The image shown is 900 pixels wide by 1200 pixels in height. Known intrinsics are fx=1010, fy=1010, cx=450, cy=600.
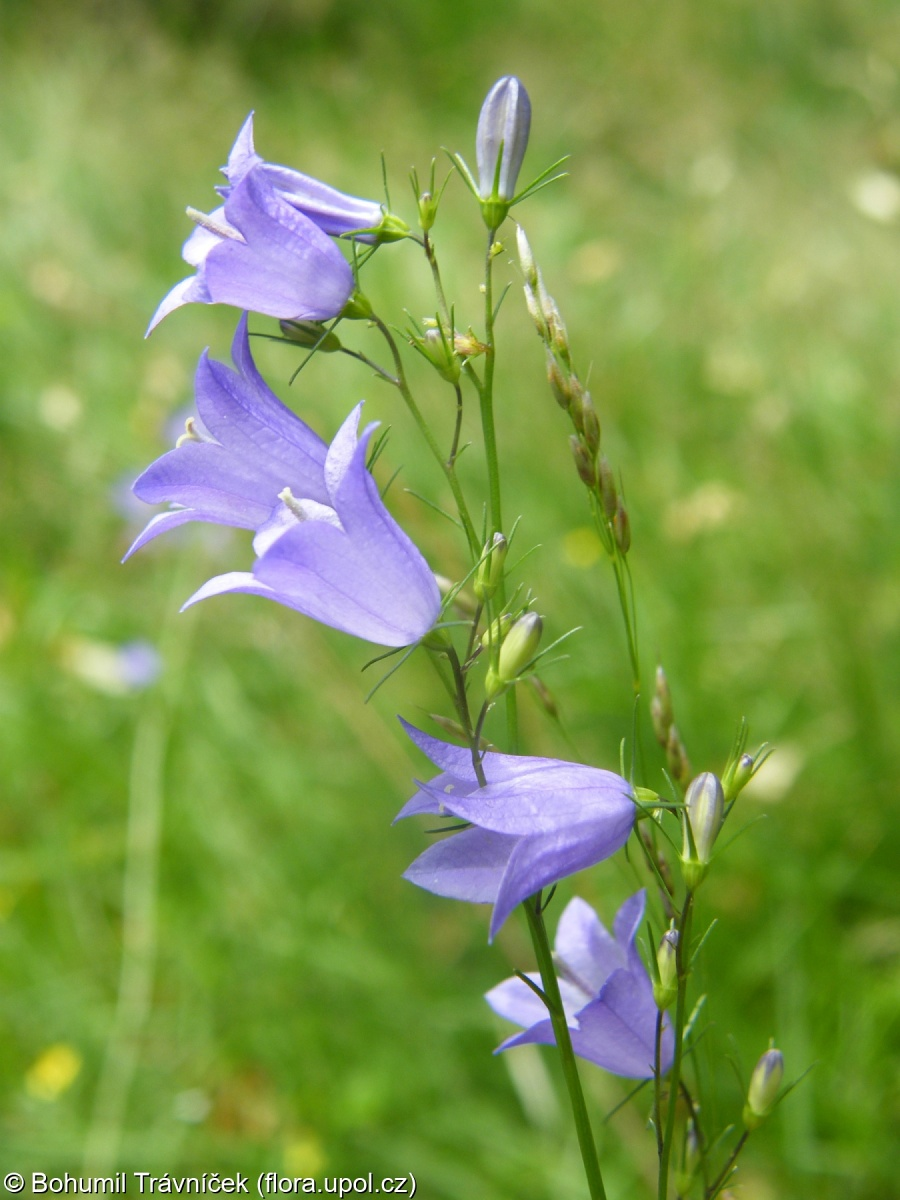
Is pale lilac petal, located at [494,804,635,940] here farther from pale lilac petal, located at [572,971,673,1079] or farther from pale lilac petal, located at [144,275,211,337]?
pale lilac petal, located at [144,275,211,337]

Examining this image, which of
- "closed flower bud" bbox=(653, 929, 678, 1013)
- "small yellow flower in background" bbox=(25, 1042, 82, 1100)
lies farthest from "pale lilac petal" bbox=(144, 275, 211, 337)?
"small yellow flower in background" bbox=(25, 1042, 82, 1100)

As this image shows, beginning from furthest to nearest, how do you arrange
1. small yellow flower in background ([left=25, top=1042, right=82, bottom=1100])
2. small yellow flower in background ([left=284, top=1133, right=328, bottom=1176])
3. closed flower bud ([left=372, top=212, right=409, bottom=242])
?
small yellow flower in background ([left=25, top=1042, right=82, bottom=1100]), small yellow flower in background ([left=284, top=1133, right=328, bottom=1176]), closed flower bud ([left=372, top=212, right=409, bottom=242])

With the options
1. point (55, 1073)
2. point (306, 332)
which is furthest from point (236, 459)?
point (55, 1073)

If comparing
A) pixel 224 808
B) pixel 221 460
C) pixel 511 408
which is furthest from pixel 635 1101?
pixel 511 408

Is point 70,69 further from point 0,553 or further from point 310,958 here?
point 310,958

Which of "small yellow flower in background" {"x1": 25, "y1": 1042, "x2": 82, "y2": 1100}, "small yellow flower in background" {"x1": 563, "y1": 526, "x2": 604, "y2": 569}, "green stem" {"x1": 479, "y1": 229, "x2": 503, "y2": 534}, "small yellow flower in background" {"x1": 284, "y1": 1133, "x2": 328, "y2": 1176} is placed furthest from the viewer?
"small yellow flower in background" {"x1": 563, "y1": 526, "x2": 604, "y2": 569}
